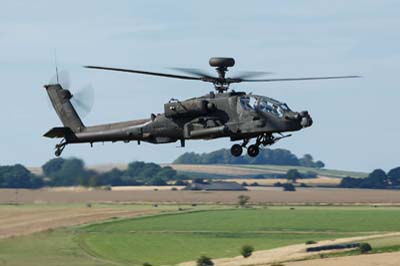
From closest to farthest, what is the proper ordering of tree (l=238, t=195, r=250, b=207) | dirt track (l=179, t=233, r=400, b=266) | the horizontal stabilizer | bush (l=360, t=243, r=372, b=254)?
1. the horizontal stabilizer
2. dirt track (l=179, t=233, r=400, b=266)
3. bush (l=360, t=243, r=372, b=254)
4. tree (l=238, t=195, r=250, b=207)

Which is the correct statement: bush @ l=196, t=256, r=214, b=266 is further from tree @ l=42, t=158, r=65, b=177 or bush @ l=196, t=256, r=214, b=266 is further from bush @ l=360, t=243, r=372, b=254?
tree @ l=42, t=158, r=65, b=177

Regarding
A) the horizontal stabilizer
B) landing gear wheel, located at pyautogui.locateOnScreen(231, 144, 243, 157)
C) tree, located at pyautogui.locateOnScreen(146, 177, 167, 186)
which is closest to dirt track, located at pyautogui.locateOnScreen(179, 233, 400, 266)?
tree, located at pyautogui.locateOnScreen(146, 177, 167, 186)

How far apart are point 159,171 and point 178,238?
4783cm

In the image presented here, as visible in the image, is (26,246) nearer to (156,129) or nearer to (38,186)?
(38,186)

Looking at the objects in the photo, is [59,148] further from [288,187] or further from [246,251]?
[288,187]

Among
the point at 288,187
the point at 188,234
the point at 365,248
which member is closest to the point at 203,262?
the point at 365,248

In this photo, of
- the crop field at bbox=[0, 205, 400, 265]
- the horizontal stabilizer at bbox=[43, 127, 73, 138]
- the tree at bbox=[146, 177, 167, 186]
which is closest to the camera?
the horizontal stabilizer at bbox=[43, 127, 73, 138]

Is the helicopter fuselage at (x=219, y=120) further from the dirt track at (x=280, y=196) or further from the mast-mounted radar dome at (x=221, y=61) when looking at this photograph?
the dirt track at (x=280, y=196)

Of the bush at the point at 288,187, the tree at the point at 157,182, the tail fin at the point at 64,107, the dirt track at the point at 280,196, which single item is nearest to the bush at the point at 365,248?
the dirt track at the point at 280,196

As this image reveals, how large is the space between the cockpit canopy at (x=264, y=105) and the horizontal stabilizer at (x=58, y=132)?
33.9 ft

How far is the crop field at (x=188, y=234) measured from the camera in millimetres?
100438

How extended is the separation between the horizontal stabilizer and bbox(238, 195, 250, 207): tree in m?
112

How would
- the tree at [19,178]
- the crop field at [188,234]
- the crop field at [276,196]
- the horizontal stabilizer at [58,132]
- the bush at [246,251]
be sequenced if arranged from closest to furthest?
1. the horizontal stabilizer at [58,132]
2. the tree at [19,178]
3. the crop field at [188,234]
4. the bush at [246,251]
5. the crop field at [276,196]

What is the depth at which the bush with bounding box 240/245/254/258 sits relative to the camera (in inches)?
4233
